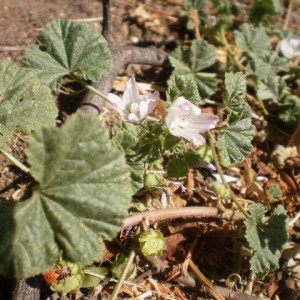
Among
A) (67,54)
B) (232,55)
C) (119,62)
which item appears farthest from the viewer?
(232,55)

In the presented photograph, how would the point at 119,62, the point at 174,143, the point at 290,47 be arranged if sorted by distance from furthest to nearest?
1. the point at 290,47
2. the point at 119,62
3. the point at 174,143

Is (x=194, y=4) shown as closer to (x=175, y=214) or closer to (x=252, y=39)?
(x=252, y=39)

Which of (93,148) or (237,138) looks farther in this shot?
(237,138)

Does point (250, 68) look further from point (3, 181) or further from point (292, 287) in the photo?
point (3, 181)

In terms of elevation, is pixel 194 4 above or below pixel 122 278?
above

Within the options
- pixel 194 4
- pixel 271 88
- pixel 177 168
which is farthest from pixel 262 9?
pixel 177 168

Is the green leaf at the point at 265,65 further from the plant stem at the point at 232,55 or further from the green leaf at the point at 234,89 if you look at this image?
the green leaf at the point at 234,89
